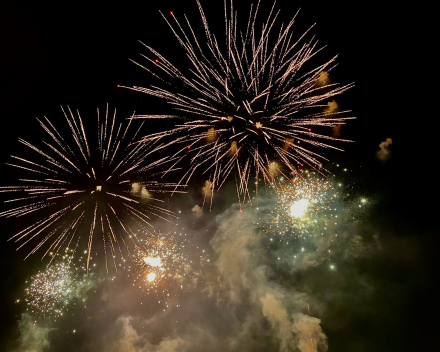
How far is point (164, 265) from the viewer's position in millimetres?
13898

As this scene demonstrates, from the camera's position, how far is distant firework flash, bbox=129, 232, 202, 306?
1384cm

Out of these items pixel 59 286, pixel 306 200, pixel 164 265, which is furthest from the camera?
pixel 59 286

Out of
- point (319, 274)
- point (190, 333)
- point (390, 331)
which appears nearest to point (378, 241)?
point (319, 274)

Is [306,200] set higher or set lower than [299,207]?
higher

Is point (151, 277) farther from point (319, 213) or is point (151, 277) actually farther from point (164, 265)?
point (319, 213)

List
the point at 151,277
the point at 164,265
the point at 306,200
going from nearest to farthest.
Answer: the point at 306,200 < the point at 164,265 < the point at 151,277

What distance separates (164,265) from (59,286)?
5.91 m

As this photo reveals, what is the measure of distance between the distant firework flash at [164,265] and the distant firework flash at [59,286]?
114 inches

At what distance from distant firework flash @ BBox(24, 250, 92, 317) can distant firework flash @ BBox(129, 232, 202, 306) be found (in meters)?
2.89

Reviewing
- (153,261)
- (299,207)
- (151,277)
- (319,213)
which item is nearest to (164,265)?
(153,261)

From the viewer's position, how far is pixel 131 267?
1452cm

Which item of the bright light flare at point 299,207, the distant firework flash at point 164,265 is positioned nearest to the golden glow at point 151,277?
the distant firework flash at point 164,265

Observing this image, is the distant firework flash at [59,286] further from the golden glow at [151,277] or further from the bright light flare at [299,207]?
the bright light flare at [299,207]

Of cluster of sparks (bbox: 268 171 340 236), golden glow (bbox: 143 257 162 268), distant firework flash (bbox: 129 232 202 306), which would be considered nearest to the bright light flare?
cluster of sparks (bbox: 268 171 340 236)
